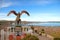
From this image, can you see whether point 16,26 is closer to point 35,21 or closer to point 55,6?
point 35,21

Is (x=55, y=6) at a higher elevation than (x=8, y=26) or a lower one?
higher

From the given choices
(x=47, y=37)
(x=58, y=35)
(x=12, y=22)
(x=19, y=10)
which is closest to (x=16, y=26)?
(x=12, y=22)

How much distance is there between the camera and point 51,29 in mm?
2574

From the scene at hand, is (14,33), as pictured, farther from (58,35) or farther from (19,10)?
(58,35)

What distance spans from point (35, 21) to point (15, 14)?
1.20ft

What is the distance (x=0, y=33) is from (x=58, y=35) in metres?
0.99

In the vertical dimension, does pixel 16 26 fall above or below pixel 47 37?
above

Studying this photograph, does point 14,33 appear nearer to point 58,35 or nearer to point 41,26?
point 41,26

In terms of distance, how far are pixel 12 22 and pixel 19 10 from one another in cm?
24

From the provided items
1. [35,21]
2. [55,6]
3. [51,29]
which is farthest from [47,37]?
[55,6]

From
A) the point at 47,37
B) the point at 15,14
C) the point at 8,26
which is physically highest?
the point at 15,14

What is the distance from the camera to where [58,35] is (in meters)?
2.52

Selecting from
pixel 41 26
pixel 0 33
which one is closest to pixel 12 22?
pixel 0 33

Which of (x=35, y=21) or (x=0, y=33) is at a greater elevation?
(x=35, y=21)
